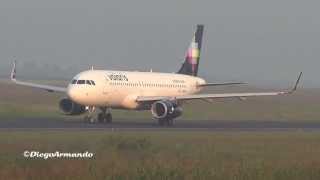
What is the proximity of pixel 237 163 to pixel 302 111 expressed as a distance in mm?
59753

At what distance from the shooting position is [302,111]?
301 ft

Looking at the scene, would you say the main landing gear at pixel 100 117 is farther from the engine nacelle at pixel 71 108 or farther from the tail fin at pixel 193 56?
the tail fin at pixel 193 56

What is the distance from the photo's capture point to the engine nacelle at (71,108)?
2606 inches

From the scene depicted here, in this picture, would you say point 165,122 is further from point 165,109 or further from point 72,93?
point 72,93

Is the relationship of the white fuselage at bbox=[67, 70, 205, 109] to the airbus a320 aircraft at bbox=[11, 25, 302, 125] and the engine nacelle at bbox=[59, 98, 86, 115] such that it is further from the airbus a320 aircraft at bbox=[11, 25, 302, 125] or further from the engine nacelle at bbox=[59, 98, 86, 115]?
the engine nacelle at bbox=[59, 98, 86, 115]

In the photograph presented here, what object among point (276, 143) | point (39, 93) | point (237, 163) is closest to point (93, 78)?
point (276, 143)

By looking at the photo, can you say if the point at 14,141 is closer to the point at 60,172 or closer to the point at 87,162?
the point at 87,162

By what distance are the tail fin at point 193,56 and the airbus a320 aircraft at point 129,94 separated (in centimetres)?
481

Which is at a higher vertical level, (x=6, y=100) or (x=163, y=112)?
(x=163, y=112)

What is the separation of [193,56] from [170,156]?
140 ft

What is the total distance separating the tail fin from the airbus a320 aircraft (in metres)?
4.81

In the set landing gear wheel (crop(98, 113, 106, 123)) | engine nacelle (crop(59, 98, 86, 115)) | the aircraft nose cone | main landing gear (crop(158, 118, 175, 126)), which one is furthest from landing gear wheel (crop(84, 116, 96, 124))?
main landing gear (crop(158, 118, 175, 126))

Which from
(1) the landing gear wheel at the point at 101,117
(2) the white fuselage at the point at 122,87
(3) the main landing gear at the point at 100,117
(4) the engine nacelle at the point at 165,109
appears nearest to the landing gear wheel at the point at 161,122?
(4) the engine nacelle at the point at 165,109

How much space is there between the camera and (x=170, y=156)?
35562 millimetres
